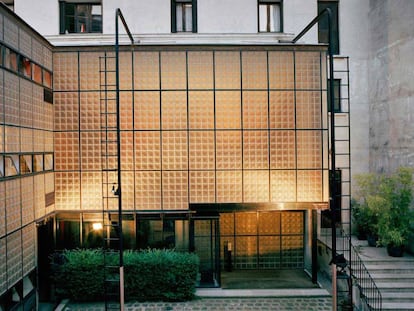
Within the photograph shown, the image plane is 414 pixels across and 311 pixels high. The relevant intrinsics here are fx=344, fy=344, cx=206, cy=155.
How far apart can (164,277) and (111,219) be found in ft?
10.00

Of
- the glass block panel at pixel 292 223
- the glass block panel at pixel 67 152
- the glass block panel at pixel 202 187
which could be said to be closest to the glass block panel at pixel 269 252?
the glass block panel at pixel 292 223

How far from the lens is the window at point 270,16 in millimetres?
16281

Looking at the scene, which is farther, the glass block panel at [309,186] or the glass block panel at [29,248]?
the glass block panel at [309,186]

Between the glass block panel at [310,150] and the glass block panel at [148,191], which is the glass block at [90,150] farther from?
the glass block panel at [310,150]

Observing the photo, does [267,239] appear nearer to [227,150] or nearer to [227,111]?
[227,150]

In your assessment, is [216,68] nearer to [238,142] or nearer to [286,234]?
[238,142]

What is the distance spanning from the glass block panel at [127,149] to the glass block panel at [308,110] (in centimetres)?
655

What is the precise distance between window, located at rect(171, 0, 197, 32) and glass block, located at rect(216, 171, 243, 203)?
722cm

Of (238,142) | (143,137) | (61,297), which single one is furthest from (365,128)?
(61,297)

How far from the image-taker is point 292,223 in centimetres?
1659

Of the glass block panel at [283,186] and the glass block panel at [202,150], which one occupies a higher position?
the glass block panel at [202,150]

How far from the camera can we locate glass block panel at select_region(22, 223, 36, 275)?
35.9 ft

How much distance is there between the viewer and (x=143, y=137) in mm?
13344

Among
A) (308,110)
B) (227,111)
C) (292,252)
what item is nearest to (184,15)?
(227,111)
